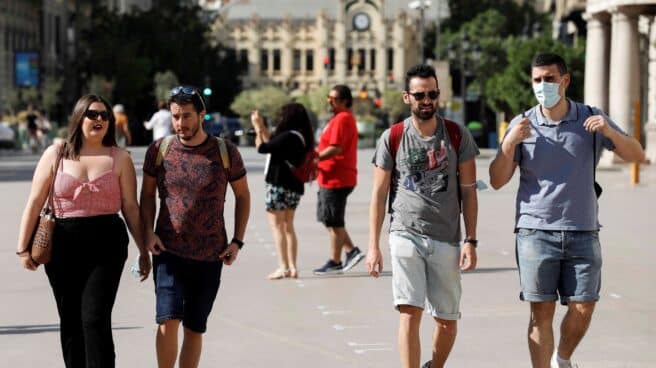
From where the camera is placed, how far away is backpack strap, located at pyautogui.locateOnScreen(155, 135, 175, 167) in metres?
8.72

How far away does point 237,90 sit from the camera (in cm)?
13275

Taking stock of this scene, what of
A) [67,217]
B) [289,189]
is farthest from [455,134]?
[289,189]

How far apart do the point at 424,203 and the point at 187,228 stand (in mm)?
1208

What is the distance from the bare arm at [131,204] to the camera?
8688 mm

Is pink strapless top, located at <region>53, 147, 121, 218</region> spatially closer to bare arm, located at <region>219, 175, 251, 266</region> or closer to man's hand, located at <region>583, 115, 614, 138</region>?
bare arm, located at <region>219, 175, 251, 266</region>

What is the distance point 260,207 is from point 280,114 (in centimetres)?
1154

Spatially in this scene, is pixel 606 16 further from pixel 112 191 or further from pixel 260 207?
pixel 112 191

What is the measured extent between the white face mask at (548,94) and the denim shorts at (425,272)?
87 centimetres

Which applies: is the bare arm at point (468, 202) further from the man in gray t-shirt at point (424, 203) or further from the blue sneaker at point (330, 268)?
the blue sneaker at point (330, 268)

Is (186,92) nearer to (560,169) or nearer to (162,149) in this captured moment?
(162,149)

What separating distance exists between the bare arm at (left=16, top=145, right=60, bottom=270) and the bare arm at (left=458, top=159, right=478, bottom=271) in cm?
206

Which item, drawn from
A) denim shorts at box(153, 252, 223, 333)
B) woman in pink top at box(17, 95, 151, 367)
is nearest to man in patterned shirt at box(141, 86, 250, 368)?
denim shorts at box(153, 252, 223, 333)

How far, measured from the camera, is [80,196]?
858cm

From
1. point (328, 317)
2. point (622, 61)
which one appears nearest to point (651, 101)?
point (622, 61)
